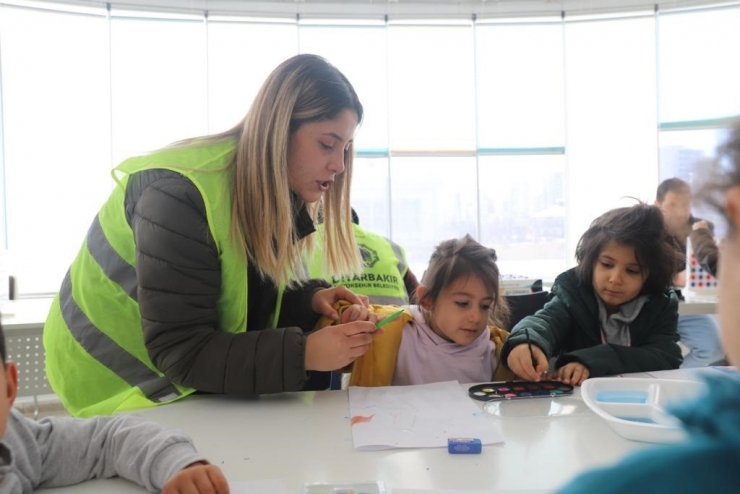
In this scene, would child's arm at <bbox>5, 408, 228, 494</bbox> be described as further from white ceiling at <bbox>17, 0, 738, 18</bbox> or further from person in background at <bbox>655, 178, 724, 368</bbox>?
white ceiling at <bbox>17, 0, 738, 18</bbox>

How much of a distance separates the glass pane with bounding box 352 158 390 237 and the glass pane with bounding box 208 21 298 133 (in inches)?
44.3

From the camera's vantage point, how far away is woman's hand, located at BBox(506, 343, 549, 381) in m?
1.32

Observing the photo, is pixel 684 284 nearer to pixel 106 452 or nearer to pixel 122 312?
pixel 122 312

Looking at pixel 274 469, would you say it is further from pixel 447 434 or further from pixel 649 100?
pixel 649 100

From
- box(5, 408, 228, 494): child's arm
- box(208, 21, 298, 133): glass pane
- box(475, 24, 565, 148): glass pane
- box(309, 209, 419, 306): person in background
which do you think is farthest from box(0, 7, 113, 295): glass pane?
box(5, 408, 228, 494): child's arm

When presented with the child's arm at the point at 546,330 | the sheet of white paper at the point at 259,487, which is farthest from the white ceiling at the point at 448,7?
the sheet of white paper at the point at 259,487

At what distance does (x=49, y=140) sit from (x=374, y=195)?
250 centimetres

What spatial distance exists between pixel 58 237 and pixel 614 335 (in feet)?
12.8

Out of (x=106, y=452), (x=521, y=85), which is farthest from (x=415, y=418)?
(x=521, y=85)

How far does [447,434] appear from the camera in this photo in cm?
98

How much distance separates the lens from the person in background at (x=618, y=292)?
1.59 metres

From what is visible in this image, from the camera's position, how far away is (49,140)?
4191mm

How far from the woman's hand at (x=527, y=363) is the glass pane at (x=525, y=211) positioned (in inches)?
151

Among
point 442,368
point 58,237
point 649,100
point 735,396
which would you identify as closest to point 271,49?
point 58,237
